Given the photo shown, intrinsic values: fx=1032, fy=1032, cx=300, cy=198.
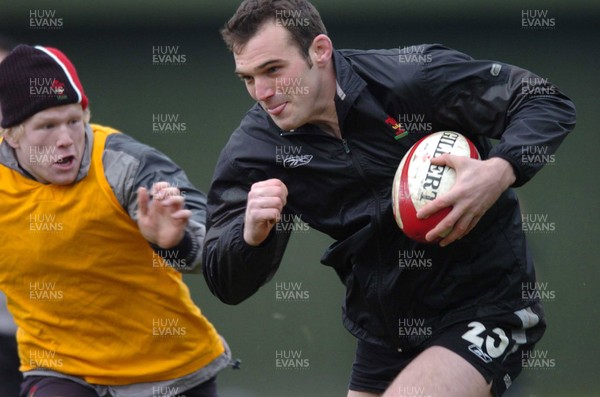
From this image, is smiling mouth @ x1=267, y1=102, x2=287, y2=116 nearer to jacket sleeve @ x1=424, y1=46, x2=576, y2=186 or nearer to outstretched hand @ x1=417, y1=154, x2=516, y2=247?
jacket sleeve @ x1=424, y1=46, x2=576, y2=186

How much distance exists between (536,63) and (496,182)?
4707mm

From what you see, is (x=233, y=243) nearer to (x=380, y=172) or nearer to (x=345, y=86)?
(x=380, y=172)

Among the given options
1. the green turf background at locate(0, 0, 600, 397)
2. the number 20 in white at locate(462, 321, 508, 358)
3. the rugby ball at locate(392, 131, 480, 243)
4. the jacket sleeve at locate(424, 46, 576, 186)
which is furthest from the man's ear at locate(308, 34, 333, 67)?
the green turf background at locate(0, 0, 600, 397)

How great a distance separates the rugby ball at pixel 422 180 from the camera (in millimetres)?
3949

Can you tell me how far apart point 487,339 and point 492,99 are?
97 cm

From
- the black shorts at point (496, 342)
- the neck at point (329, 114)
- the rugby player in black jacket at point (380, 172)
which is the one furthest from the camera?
the neck at point (329, 114)

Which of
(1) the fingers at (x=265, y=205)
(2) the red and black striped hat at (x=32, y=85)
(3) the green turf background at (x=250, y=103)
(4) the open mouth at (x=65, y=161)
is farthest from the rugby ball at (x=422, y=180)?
(3) the green turf background at (x=250, y=103)

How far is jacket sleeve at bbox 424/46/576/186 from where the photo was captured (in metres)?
4.12

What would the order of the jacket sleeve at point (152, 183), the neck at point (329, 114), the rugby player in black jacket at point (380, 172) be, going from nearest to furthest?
the rugby player in black jacket at point (380, 172) → the neck at point (329, 114) → the jacket sleeve at point (152, 183)

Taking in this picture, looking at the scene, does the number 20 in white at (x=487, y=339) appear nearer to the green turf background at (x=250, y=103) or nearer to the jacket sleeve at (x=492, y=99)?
the jacket sleeve at (x=492, y=99)

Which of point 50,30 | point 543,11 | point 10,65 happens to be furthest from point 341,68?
point 50,30

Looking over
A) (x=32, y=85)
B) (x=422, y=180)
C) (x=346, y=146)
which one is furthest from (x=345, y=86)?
(x=32, y=85)

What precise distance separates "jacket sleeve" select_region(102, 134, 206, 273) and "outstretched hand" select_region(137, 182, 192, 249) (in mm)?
98

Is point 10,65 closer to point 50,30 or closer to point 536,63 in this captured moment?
point 50,30
